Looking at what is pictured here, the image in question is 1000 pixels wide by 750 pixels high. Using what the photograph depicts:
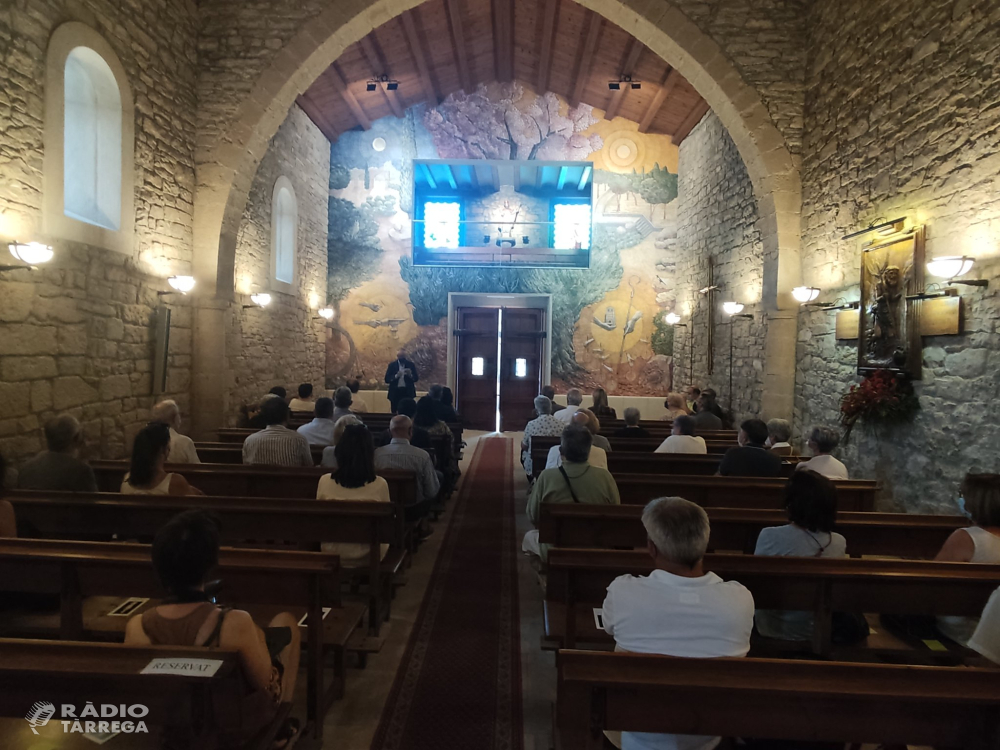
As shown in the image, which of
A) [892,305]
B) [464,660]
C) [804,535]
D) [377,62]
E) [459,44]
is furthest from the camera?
[459,44]

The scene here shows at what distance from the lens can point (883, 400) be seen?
522cm

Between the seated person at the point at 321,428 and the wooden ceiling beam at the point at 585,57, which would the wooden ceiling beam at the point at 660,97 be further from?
the seated person at the point at 321,428

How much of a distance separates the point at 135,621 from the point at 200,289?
Answer: 6250 mm

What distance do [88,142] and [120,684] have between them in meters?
5.91

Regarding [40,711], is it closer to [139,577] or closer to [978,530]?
[139,577]

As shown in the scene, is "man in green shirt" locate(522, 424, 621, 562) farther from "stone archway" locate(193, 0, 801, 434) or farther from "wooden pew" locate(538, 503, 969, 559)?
"stone archway" locate(193, 0, 801, 434)

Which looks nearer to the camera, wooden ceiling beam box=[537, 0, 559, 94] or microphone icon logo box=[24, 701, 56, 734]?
microphone icon logo box=[24, 701, 56, 734]

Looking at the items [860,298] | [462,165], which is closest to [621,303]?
[462,165]

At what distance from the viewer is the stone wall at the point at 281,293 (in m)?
8.89

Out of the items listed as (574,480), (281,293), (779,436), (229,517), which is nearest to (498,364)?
(281,293)

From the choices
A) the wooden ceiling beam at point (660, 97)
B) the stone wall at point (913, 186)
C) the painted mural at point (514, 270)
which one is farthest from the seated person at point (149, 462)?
the wooden ceiling beam at point (660, 97)

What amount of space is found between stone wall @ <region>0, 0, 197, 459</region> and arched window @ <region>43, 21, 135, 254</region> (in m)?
0.10

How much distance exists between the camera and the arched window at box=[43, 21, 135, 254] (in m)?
5.00

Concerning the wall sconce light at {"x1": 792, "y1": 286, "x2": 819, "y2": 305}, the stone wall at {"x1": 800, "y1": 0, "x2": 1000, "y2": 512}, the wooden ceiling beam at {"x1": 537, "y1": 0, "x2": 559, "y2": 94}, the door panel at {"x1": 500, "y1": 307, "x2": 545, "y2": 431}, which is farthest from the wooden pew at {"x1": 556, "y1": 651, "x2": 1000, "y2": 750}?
the door panel at {"x1": 500, "y1": 307, "x2": 545, "y2": 431}
